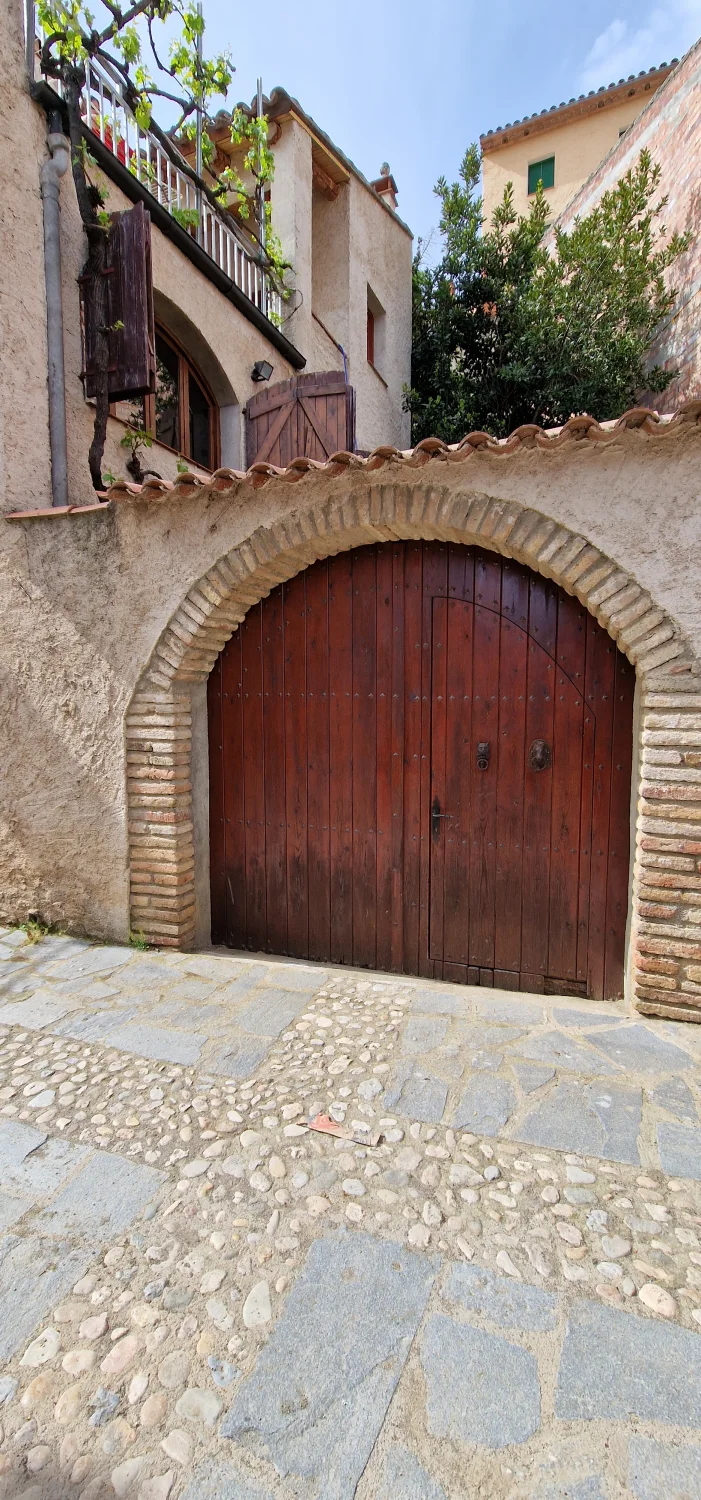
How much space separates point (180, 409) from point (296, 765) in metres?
3.98

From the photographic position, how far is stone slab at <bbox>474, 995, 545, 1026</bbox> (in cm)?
298

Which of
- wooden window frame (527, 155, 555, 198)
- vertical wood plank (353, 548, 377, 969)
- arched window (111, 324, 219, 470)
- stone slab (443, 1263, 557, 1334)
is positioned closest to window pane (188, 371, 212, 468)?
arched window (111, 324, 219, 470)

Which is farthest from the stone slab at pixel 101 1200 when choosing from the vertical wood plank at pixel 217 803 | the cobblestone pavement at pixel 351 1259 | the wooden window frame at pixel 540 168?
the wooden window frame at pixel 540 168

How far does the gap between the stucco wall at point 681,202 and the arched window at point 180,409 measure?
5.40 m

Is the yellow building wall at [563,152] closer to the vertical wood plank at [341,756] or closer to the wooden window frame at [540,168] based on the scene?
the wooden window frame at [540,168]

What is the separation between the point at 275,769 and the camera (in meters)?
3.88

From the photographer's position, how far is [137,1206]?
193 cm

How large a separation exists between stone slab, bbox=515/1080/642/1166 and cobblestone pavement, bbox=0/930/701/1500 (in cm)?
1

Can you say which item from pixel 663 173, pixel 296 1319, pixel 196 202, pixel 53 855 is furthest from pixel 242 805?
pixel 663 173

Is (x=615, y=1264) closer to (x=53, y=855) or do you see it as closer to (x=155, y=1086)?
(x=155, y=1086)

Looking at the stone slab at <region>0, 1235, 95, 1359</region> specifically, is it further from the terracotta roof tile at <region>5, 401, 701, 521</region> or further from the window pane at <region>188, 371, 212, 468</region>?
the window pane at <region>188, 371, 212, 468</region>

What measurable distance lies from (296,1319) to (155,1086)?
1.11 m

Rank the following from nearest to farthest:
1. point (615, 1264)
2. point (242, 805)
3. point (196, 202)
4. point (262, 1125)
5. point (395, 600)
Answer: point (615, 1264)
point (262, 1125)
point (395, 600)
point (242, 805)
point (196, 202)

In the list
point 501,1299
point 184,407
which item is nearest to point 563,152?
point 184,407
